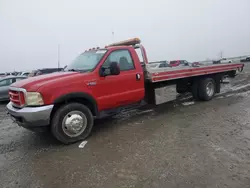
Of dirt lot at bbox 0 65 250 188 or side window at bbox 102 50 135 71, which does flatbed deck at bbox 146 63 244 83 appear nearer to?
side window at bbox 102 50 135 71

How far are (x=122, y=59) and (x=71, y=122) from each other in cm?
208

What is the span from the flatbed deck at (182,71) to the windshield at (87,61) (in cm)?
157

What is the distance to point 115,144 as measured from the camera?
405 cm

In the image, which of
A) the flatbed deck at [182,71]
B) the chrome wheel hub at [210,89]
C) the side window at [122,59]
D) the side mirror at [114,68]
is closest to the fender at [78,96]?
the side mirror at [114,68]

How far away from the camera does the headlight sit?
12.2 feet

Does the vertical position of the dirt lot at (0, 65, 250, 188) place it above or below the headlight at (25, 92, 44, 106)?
below

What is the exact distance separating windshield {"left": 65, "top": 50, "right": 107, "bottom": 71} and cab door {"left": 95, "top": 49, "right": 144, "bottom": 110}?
0.22 metres

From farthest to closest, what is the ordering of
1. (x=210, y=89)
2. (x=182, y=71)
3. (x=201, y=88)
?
(x=210, y=89) < (x=201, y=88) < (x=182, y=71)

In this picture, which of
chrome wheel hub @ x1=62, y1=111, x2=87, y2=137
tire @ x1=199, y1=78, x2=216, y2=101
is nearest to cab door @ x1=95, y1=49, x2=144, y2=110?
chrome wheel hub @ x1=62, y1=111, x2=87, y2=137

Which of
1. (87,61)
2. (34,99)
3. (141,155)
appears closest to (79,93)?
(34,99)

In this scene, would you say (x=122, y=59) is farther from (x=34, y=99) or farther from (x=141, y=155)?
(x=141, y=155)

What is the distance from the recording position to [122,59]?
5.05 metres

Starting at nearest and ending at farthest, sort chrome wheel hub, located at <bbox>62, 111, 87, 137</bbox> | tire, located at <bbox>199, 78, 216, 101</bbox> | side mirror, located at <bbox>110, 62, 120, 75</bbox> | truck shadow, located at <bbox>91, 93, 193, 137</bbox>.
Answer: chrome wheel hub, located at <bbox>62, 111, 87, 137</bbox> → side mirror, located at <bbox>110, 62, 120, 75</bbox> → truck shadow, located at <bbox>91, 93, 193, 137</bbox> → tire, located at <bbox>199, 78, 216, 101</bbox>

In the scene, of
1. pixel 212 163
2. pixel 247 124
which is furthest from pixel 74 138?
pixel 247 124
